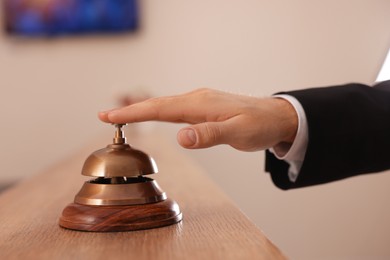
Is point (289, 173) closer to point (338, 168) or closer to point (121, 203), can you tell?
point (338, 168)

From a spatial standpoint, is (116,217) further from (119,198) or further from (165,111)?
Answer: (165,111)

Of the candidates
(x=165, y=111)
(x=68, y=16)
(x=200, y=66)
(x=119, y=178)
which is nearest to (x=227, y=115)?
(x=165, y=111)

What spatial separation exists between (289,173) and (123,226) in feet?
1.52

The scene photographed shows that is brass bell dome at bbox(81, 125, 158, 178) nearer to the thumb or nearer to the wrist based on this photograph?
the thumb

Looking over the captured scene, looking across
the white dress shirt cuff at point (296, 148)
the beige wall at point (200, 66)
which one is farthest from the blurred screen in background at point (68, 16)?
the white dress shirt cuff at point (296, 148)

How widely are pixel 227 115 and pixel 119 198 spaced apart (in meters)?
0.23

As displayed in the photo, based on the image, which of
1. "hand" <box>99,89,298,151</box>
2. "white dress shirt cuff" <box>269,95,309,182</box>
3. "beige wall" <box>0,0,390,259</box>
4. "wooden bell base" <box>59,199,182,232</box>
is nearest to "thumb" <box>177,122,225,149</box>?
"hand" <box>99,89,298,151</box>

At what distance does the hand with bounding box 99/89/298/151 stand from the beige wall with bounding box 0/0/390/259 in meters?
3.72

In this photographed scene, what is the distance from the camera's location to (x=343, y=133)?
1.23 meters

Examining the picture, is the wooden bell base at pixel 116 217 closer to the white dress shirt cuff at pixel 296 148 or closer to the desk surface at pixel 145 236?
the desk surface at pixel 145 236

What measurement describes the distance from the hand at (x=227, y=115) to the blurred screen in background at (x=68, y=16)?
3758mm

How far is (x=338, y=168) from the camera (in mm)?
1262

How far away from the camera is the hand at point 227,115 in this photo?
1045 millimetres

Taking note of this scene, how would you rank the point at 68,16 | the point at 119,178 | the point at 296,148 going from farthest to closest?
the point at 68,16, the point at 296,148, the point at 119,178
